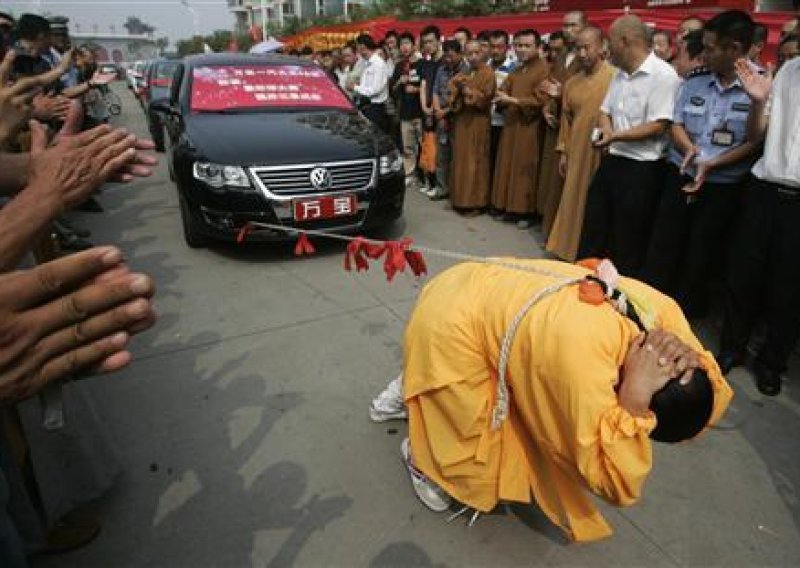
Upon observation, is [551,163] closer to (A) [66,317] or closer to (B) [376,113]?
(B) [376,113]

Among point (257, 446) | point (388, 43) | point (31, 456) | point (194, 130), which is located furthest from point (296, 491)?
point (388, 43)

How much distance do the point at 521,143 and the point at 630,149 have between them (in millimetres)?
1678

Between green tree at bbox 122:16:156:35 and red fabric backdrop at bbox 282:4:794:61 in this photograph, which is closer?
red fabric backdrop at bbox 282:4:794:61

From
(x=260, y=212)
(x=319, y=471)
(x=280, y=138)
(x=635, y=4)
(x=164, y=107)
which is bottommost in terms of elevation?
(x=319, y=471)

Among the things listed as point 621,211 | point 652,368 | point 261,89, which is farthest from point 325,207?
point 652,368

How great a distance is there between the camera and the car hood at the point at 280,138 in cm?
424

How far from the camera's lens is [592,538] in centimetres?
174

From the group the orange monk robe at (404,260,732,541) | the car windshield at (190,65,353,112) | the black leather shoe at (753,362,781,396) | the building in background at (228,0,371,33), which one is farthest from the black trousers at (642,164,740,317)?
the building in background at (228,0,371,33)

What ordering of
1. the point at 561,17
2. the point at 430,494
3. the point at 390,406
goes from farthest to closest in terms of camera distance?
the point at 561,17, the point at 390,406, the point at 430,494

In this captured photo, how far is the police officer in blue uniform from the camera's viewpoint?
115 inches

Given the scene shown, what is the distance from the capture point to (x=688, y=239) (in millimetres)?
3428

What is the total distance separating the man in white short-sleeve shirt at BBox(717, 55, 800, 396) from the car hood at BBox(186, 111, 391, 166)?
8.82ft

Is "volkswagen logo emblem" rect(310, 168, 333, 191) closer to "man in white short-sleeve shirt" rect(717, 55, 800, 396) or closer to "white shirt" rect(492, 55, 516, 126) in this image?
"white shirt" rect(492, 55, 516, 126)

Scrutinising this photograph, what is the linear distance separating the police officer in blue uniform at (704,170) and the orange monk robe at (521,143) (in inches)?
73.6
